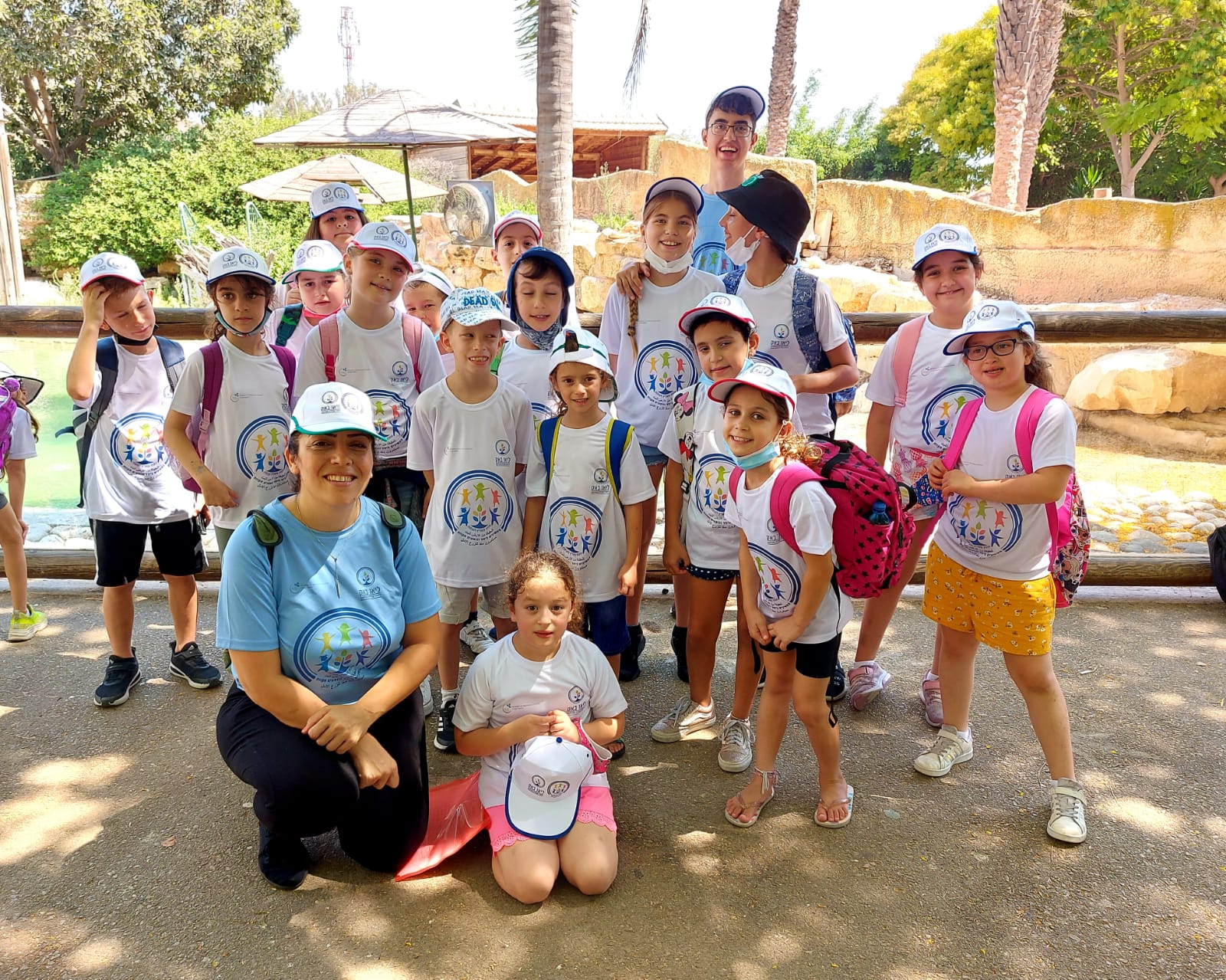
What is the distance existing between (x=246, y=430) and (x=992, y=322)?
248 cm

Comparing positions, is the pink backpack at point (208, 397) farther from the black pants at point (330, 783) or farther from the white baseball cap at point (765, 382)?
the white baseball cap at point (765, 382)

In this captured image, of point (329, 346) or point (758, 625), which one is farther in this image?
point (329, 346)

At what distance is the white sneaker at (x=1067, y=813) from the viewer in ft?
8.54

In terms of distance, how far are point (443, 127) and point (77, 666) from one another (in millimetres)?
8095

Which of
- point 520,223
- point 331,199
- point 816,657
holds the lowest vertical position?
point 816,657

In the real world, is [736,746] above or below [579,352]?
below

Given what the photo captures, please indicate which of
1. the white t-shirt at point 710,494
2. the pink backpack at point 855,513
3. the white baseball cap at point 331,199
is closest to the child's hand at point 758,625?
the pink backpack at point 855,513

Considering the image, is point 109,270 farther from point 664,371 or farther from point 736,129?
point 736,129

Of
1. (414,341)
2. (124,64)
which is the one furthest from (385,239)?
(124,64)

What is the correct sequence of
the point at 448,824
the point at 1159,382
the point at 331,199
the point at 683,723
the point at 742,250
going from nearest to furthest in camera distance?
the point at 448,824
the point at 683,723
the point at 742,250
the point at 331,199
the point at 1159,382

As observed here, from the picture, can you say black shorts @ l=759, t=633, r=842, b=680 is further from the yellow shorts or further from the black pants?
the black pants

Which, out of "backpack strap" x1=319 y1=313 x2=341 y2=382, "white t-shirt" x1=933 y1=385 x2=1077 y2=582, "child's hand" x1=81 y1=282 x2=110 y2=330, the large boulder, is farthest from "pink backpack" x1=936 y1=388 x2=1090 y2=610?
the large boulder

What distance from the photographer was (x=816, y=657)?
8.55 feet

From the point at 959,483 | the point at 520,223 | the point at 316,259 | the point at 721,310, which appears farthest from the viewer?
the point at 520,223
